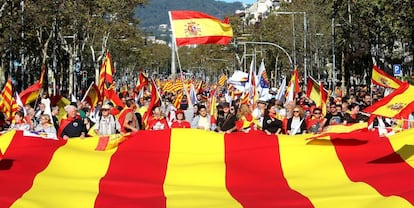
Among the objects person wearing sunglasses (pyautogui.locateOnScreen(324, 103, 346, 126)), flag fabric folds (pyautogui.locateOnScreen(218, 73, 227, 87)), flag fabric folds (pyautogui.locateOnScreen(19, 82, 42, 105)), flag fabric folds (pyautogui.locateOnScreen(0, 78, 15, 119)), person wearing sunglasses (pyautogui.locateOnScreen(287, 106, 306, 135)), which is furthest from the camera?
flag fabric folds (pyautogui.locateOnScreen(218, 73, 227, 87))

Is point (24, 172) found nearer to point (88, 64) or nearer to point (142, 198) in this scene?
point (142, 198)

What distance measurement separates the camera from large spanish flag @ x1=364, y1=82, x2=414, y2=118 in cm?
839

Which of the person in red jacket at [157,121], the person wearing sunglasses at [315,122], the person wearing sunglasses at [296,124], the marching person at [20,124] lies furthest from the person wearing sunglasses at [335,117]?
the marching person at [20,124]

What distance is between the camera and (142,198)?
6.44m

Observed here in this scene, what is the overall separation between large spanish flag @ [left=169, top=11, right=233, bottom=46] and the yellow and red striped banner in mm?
7212

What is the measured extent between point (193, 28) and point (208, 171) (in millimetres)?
8591

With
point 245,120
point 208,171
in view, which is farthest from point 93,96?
point 208,171

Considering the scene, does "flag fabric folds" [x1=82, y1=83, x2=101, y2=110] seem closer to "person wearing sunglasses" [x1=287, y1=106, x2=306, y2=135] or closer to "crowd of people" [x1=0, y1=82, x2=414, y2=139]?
"crowd of people" [x1=0, y1=82, x2=414, y2=139]

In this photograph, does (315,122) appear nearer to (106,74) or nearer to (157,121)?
(157,121)

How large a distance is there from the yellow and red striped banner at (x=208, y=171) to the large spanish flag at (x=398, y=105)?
1.34 feet

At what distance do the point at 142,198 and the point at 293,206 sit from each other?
121 centimetres

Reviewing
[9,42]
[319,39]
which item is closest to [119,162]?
[9,42]

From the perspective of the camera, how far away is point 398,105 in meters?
8.46

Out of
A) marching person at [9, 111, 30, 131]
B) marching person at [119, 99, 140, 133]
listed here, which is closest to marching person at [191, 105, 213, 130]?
marching person at [119, 99, 140, 133]
